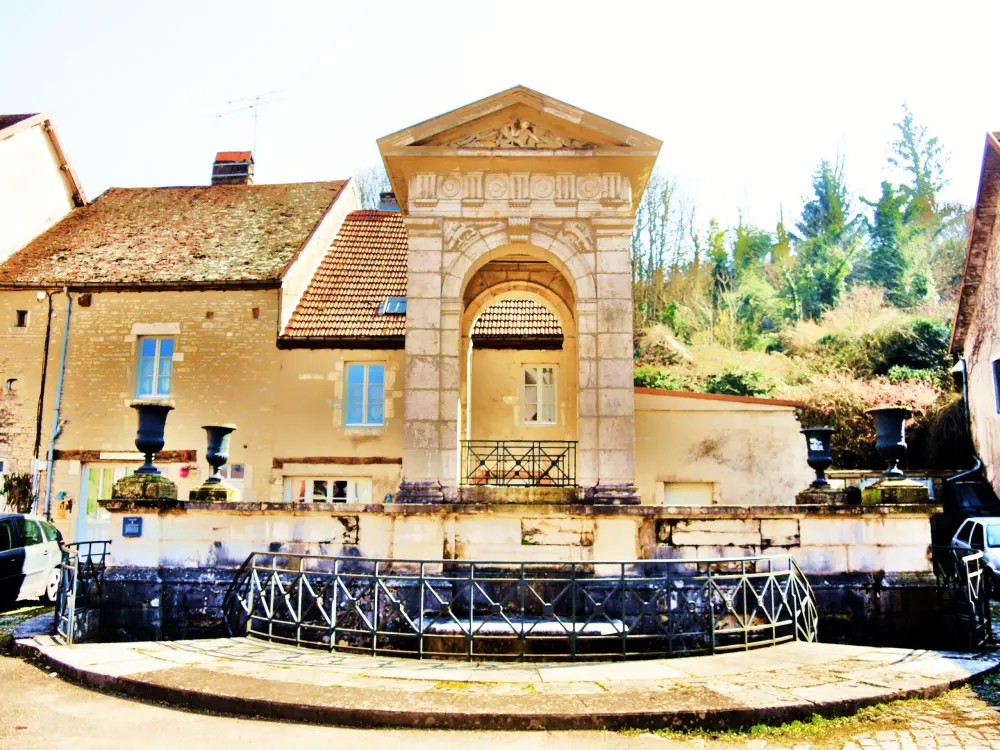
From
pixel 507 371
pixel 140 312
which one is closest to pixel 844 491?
pixel 507 371

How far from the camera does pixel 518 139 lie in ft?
34.9

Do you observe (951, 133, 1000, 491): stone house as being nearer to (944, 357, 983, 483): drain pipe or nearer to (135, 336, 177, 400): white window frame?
(944, 357, 983, 483): drain pipe

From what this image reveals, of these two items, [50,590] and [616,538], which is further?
[50,590]

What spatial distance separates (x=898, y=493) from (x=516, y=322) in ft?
31.1

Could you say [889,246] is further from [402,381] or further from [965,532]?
[402,381]

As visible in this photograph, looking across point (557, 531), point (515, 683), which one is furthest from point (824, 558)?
point (515, 683)

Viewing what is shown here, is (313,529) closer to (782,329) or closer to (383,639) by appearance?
(383,639)

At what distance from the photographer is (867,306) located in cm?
2709

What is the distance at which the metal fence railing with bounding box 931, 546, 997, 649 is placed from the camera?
7.75 meters

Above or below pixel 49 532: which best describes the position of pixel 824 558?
below

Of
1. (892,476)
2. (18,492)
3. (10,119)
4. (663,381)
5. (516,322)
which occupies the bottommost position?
(18,492)

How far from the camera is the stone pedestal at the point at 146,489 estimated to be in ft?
30.9

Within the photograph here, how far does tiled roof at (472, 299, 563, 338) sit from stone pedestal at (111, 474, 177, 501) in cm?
807

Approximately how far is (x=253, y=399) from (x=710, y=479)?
9.57m
